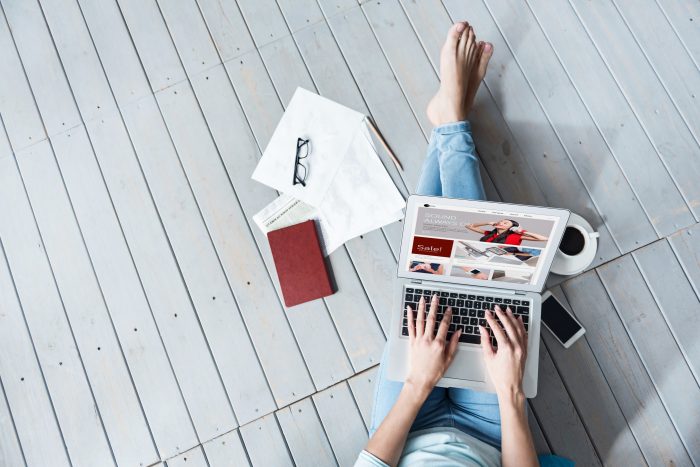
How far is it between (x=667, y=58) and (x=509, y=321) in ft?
2.74

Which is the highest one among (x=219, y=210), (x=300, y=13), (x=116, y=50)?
(x=116, y=50)

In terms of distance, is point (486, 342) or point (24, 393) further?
point (24, 393)

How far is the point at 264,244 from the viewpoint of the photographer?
1298 mm

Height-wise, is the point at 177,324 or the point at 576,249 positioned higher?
the point at 177,324

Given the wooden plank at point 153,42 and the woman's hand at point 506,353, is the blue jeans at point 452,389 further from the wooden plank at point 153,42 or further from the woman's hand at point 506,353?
the wooden plank at point 153,42

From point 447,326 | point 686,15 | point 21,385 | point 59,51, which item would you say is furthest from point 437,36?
point 21,385

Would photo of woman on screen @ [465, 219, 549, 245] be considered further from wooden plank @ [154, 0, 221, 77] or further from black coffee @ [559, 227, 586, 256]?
wooden plank @ [154, 0, 221, 77]

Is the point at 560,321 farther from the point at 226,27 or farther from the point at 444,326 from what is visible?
the point at 226,27

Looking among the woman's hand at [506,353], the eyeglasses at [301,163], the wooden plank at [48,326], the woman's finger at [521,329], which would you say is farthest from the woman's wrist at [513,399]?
the wooden plank at [48,326]

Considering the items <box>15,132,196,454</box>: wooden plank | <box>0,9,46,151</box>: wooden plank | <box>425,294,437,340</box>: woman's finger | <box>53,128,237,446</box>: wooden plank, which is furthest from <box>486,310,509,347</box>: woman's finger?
<box>0,9,46,151</box>: wooden plank

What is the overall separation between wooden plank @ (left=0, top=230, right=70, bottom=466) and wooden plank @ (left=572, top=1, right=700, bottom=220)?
1559 millimetres

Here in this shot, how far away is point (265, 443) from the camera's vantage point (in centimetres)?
122

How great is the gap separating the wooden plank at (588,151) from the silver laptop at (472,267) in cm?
37

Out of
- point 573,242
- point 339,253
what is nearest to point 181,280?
point 339,253
